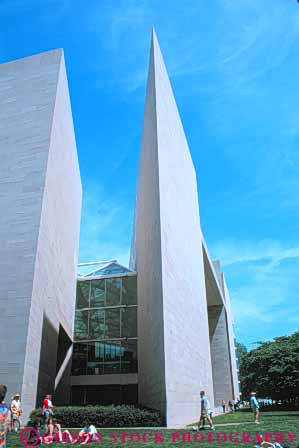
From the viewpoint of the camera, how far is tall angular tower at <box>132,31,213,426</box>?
14000mm

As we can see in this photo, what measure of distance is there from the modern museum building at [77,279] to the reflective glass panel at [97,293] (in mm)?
78

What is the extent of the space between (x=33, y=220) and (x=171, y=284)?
681cm

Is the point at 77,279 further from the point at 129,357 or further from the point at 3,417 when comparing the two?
the point at 3,417

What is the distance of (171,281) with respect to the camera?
15.8 m

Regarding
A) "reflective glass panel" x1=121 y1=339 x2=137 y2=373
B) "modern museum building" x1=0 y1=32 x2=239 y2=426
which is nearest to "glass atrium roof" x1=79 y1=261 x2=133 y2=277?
"modern museum building" x1=0 y1=32 x2=239 y2=426

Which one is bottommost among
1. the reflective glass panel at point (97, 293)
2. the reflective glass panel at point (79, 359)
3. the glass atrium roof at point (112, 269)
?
the reflective glass panel at point (79, 359)

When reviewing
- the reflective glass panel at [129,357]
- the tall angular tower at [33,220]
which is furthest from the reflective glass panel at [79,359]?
the reflective glass panel at [129,357]

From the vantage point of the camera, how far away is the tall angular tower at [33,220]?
1469 centimetres

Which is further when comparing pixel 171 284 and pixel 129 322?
pixel 129 322

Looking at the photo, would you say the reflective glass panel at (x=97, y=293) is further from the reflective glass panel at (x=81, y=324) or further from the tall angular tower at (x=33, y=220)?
the tall angular tower at (x=33, y=220)

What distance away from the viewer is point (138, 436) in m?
9.98

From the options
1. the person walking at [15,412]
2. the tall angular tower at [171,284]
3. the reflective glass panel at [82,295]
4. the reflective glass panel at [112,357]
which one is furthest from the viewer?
the reflective glass panel at [82,295]

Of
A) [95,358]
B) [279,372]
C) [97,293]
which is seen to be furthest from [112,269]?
[279,372]
